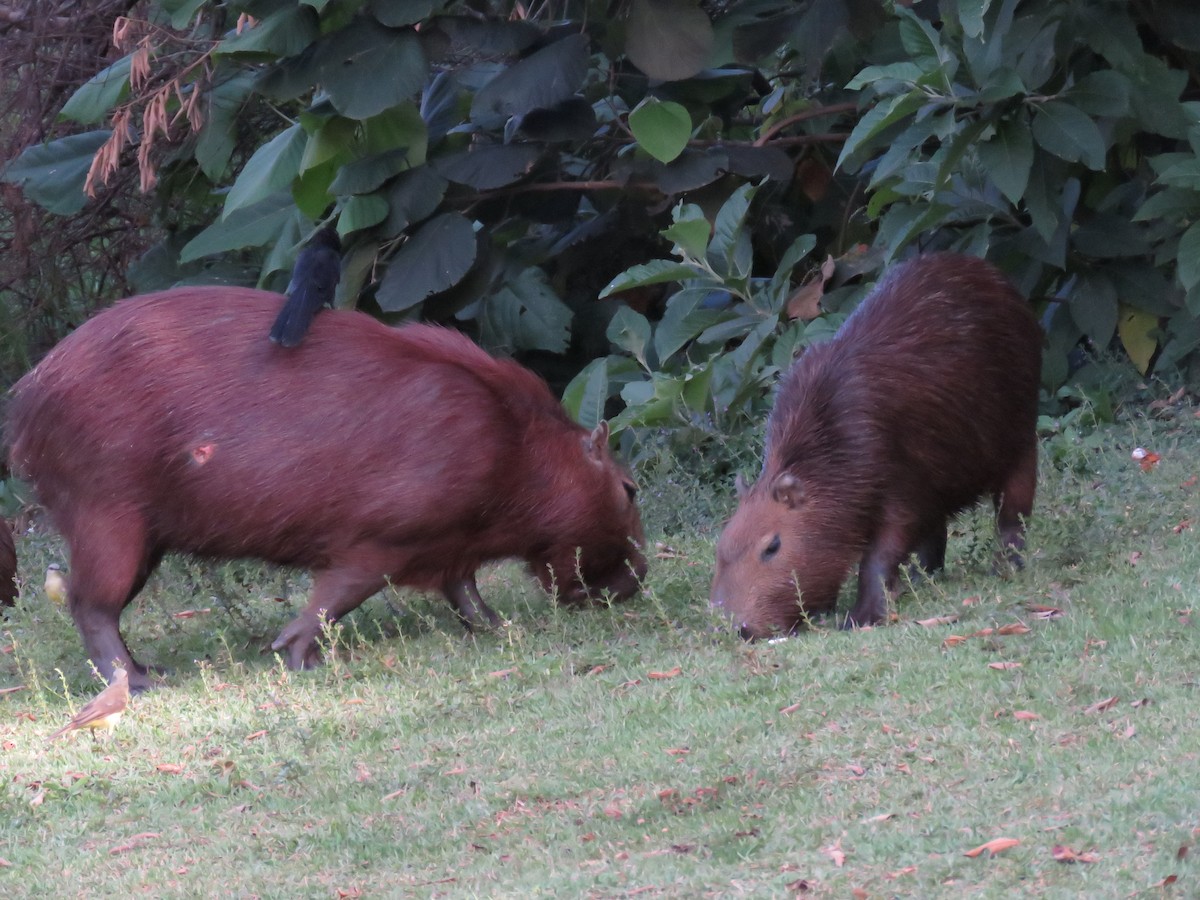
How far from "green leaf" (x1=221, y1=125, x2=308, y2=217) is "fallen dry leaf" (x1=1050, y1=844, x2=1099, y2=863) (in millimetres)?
5615

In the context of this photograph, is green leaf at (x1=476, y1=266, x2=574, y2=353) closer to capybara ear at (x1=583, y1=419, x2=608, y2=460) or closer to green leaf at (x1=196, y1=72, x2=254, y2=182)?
green leaf at (x1=196, y1=72, x2=254, y2=182)

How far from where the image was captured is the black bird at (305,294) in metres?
5.53

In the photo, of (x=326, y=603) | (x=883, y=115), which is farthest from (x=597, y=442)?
(x=883, y=115)

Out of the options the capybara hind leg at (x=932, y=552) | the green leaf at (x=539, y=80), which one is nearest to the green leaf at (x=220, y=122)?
the green leaf at (x=539, y=80)

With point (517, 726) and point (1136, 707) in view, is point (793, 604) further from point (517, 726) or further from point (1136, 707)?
point (1136, 707)

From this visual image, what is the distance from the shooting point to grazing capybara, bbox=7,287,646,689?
17.8 feet

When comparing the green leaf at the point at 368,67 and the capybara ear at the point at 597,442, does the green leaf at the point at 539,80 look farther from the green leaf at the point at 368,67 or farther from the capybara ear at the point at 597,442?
the capybara ear at the point at 597,442

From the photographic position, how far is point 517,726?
4.45m

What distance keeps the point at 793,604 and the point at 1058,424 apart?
316 cm

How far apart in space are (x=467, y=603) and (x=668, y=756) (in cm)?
206

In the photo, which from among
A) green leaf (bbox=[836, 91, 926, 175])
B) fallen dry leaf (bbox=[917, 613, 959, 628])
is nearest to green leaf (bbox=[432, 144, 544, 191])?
green leaf (bbox=[836, 91, 926, 175])

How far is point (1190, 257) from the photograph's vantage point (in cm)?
721

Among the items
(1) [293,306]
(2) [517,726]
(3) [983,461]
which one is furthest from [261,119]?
(2) [517,726]

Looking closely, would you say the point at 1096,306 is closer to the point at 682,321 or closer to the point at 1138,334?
the point at 1138,334
